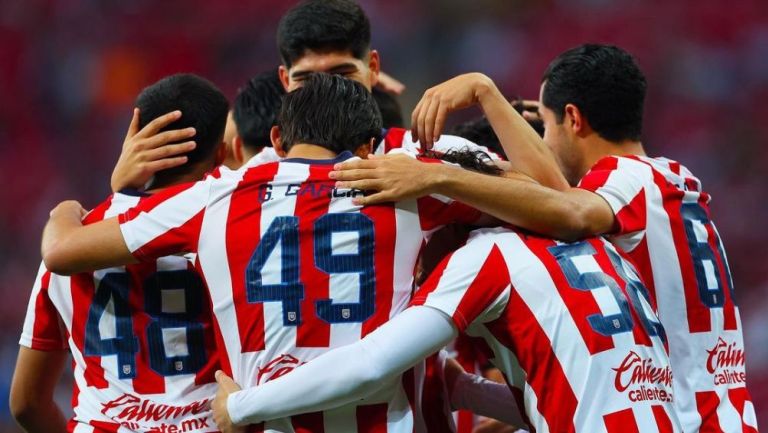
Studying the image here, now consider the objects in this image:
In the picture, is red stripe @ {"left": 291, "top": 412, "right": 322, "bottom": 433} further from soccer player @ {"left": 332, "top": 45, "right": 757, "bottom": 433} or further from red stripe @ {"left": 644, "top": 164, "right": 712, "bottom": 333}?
red stripe @ {"left": 644, "top": 164, "right": 712, "bottom": 333}

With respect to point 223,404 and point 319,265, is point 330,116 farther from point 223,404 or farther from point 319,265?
point 223,404

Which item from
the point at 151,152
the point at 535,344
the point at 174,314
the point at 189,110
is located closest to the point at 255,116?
the point at 189,110

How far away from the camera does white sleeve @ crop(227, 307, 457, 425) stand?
2.60 meters

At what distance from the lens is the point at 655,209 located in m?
3.29

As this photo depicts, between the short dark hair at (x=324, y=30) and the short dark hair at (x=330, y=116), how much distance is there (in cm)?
109

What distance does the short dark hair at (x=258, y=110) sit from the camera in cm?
413

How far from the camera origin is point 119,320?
305 cm

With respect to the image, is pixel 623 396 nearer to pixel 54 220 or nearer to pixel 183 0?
pixel 54 220

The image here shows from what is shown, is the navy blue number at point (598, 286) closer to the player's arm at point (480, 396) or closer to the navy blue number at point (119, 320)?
the player's arm at point (480, 396)

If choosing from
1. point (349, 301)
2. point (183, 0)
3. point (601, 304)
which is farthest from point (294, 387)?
Answer: point (183, 0)

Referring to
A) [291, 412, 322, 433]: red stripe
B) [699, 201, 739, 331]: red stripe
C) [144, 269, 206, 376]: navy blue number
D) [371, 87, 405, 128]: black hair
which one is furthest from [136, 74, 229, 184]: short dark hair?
[699, 201, 739, 331]: red stripe

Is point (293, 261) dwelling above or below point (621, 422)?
above

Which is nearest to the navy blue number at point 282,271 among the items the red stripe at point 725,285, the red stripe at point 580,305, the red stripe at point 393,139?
the red stripe at point 580,305

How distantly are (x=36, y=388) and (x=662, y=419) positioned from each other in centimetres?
199
